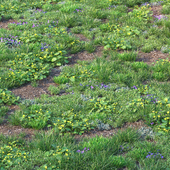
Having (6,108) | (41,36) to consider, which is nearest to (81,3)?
(41,36)

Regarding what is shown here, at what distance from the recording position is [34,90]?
7.17 meters

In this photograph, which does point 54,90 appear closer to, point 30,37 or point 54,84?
point 54,84

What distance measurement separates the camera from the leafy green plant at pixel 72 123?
18.6 ft

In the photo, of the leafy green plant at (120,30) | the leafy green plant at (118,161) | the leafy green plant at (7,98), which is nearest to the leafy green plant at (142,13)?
the leafy green plant at (120,30)

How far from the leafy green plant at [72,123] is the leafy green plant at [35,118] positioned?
0.78 ft

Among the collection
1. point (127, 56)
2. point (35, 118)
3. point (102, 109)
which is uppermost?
point (127, 56)

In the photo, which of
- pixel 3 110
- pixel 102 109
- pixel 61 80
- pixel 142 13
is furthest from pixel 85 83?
pixel 142 13

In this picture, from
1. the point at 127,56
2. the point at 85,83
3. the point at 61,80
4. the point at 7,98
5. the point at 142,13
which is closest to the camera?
the point at 7,98

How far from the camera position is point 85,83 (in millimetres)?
7156

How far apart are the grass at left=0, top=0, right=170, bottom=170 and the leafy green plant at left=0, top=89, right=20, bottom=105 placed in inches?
1.0

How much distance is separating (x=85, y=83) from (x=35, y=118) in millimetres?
1863

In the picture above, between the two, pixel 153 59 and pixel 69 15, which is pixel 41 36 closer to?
pixel 69 15

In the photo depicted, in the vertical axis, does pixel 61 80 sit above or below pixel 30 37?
below

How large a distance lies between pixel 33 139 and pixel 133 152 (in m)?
2.03
